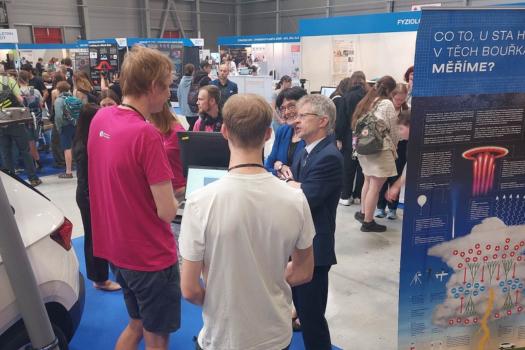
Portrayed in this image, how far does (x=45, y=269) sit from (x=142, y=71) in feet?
3.28

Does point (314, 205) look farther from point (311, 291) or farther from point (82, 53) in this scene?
point (82, 53)

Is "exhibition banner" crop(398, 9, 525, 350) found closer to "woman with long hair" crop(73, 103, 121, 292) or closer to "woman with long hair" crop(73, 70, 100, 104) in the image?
"woman with long hair" crop(73, 103, 121, 292)

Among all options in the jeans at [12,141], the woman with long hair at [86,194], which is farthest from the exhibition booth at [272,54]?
the woman with long hair at [86,194]

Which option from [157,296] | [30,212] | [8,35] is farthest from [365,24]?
[8,35]

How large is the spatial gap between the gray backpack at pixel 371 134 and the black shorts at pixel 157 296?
8.79 feet

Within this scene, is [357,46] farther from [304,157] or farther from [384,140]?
[304,157]

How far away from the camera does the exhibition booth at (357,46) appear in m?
6.58

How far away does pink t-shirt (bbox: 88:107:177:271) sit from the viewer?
1567mm

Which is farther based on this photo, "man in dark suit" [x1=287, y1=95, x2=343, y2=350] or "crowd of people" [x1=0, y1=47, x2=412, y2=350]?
"man in dark suit" [x1=287, y1=95, x2=343, y2=350]

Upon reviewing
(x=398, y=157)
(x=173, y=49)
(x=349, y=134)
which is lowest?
(x=398, y=157)

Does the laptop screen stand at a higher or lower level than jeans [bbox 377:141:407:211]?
higher

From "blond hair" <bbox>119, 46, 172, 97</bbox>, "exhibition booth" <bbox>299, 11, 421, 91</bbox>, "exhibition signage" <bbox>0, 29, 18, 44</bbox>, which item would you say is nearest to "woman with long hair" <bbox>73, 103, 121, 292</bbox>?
"blond hair" <bbox>119, 46, 172, 97</bbox>

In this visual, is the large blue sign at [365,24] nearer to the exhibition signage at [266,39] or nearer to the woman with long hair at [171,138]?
the exhibition signage at [266,39]

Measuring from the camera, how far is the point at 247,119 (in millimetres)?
1177
